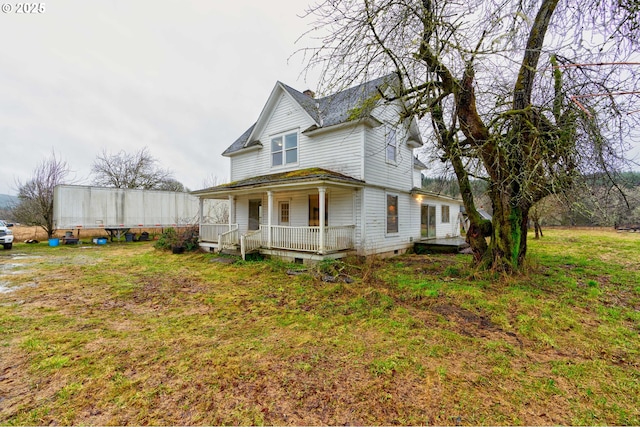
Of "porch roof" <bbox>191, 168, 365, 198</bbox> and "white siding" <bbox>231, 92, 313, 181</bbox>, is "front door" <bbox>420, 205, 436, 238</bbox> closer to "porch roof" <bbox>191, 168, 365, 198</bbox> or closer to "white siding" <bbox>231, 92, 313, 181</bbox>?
"porch roof" <bbox>191, 168, 365, 198</bbox>

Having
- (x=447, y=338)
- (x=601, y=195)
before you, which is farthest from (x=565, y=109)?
(x=447, y=338)

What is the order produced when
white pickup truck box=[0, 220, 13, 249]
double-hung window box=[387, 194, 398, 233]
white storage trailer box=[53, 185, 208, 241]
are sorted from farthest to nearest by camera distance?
white storage trailer box=[53, 185, 208, 241] < white pickup truck box=[0, 220, 13, 249] < double-hung window box=[387, 194, 398, 233]

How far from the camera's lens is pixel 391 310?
5152 mm

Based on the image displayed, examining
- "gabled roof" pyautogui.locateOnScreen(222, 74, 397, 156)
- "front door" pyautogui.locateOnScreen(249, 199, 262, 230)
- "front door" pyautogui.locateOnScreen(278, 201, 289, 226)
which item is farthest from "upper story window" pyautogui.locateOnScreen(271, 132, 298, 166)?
"front door" pyautogui.locateOnScreen(249, 199, 262, 230)

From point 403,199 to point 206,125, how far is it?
26.7 m

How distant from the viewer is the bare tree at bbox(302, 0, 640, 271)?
523cm

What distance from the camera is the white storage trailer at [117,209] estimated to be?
15352 millimetres

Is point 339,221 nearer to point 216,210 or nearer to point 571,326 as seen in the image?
point 571,326

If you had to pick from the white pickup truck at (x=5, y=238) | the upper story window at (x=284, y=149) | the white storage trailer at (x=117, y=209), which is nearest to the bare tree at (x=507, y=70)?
the upper story window at (x=284, y=149)

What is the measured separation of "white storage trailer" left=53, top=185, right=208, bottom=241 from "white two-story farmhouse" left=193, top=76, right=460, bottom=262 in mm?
7970

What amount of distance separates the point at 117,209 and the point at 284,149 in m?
13.2

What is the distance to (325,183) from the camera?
348 inches

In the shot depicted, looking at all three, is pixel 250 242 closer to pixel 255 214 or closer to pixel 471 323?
pixel 255 214

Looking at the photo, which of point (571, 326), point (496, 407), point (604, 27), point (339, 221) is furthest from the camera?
point (339, 221)
